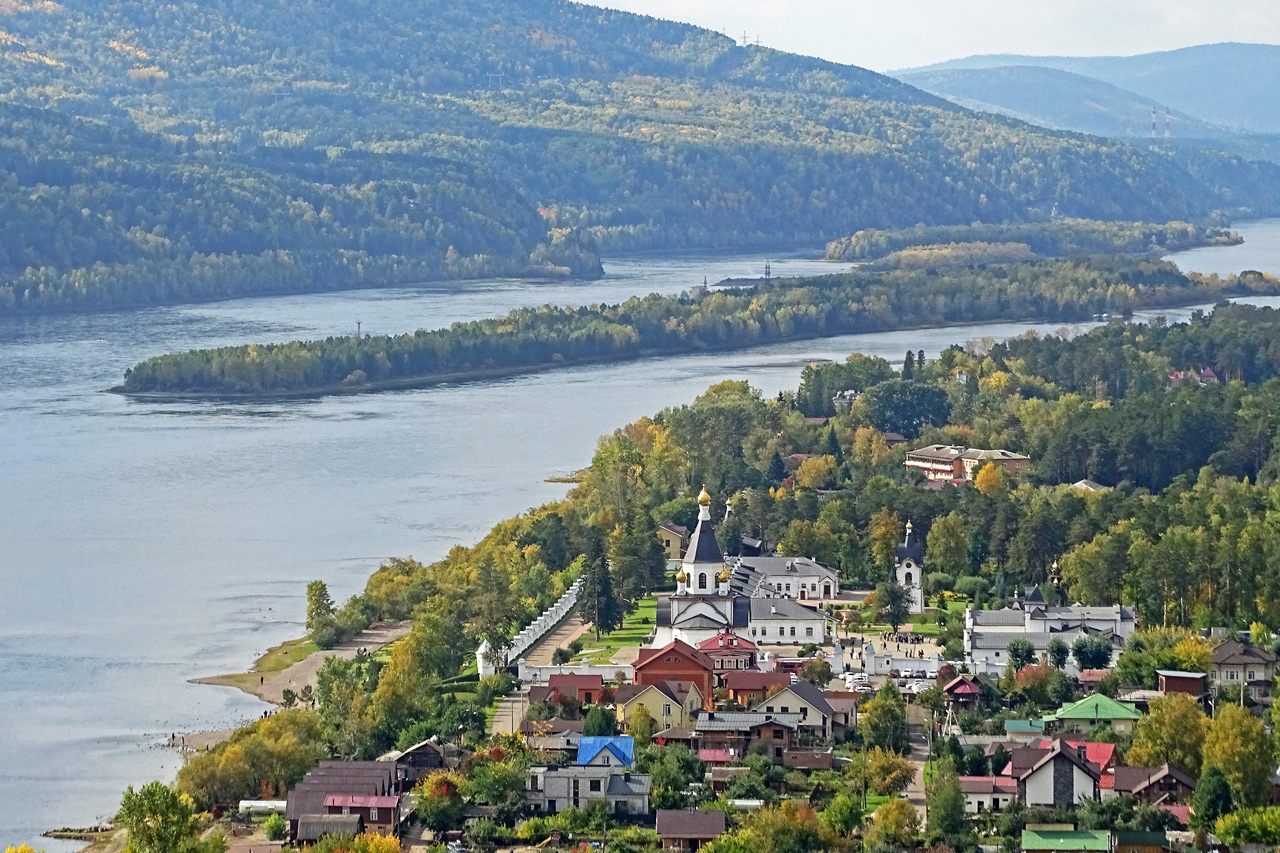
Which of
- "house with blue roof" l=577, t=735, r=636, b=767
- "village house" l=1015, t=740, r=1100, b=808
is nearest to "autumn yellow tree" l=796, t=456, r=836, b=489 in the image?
"house with blue roof" l=577, t=735, r=636, b=767

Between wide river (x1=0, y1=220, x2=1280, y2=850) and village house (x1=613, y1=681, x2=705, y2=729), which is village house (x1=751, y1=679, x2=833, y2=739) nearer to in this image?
village house (x1=613, y1=681, x2=705, y2=729)

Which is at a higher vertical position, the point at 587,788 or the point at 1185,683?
the point at 1185,683

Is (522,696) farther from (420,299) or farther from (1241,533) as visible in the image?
(420,299)

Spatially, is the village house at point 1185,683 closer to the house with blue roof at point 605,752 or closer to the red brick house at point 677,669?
the red brick house at point 677,669

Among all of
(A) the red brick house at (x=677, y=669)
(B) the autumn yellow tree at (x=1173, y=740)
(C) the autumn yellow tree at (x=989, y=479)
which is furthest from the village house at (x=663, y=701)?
(C) the autumn yellow tree at (x=989, y=479)

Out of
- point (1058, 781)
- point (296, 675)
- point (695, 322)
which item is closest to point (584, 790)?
point (1058, 781)

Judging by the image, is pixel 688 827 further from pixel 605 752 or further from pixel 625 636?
pixel 625 636
